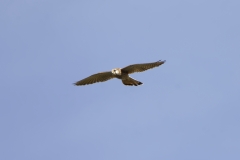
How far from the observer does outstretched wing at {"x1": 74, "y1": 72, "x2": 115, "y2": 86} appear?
4033 cm

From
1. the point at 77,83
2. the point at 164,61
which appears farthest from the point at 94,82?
the point at 164,61

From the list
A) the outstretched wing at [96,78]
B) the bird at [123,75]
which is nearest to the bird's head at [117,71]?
the bird at [123,75]

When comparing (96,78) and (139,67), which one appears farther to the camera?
(96,78)

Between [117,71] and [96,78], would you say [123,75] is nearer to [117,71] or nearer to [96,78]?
[117,71]

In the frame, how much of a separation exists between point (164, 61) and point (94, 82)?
3854 mm

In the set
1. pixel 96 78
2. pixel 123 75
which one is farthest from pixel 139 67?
pixel 96 78

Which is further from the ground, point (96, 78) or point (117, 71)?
point (96, 78)

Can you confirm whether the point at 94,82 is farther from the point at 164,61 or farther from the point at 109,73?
the point at 164,61

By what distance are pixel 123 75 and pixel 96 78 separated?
4.93 ft

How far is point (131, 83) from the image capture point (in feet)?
131

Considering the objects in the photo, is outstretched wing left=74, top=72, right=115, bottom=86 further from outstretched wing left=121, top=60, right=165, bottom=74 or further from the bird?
outstretched wing left=121, top=60, right=165, bottom=74

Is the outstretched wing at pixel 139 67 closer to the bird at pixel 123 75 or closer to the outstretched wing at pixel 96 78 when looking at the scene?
the bird at pixel 123 75

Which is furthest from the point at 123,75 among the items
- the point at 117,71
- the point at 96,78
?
the point at 96,78

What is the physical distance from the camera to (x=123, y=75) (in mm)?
39812
